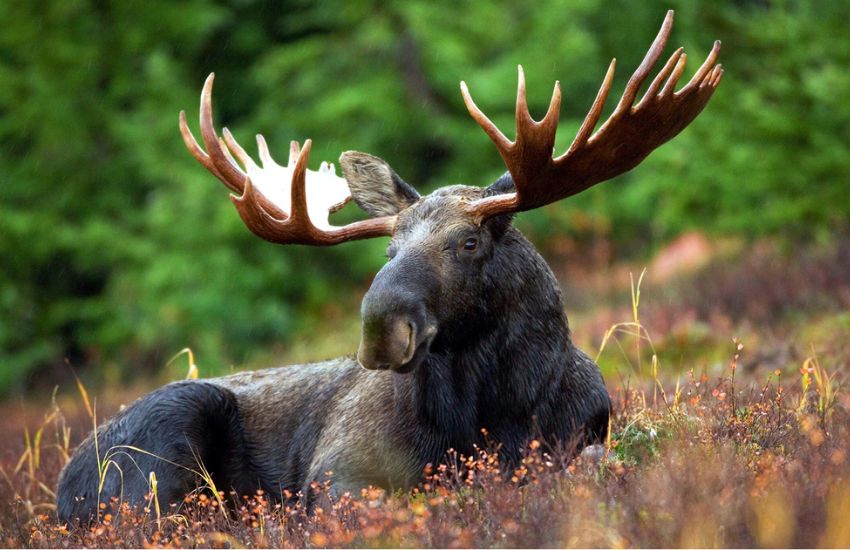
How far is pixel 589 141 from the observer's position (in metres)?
5.02

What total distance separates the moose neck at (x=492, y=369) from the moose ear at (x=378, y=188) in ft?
2.28

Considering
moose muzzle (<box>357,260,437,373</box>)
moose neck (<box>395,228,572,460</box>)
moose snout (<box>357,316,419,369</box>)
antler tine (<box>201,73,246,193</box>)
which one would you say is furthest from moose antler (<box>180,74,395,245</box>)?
moose snout (<box>357,316,419,369</box>)

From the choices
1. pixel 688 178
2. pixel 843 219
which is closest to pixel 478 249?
pixel 843 219

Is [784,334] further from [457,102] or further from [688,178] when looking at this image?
[457,102]

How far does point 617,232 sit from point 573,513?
16.0 m

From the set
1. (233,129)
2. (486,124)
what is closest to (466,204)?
(486,124)

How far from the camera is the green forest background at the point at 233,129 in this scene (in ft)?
57.5

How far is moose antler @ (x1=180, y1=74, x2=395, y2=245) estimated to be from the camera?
5434 millimetres

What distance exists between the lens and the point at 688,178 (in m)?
14.0

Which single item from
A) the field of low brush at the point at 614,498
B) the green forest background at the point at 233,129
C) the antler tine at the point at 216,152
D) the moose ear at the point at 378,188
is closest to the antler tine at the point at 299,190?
the moose ear at the point at 378,188

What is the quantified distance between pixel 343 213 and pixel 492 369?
12.2 meters

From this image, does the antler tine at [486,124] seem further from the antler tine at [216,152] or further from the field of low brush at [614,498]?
the antler tine at [216,152]

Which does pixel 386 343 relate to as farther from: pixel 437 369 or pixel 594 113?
pixel 594 113

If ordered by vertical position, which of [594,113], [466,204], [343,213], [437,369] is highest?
[594,113]
